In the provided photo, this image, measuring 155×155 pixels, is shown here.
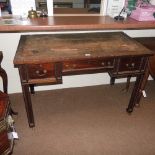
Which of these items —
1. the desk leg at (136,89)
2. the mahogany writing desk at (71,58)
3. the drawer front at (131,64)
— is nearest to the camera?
the mahogany writing desk at (71,58)

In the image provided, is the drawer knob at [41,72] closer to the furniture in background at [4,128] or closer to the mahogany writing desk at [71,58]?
the mahogany writing desk at [71,58]

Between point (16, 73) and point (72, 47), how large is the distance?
0.77 metres

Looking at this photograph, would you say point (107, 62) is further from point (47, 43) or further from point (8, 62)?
point (8, 62)

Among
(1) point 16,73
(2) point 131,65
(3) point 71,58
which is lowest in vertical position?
(1) point 16,73

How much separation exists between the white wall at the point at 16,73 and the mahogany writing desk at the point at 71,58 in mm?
217

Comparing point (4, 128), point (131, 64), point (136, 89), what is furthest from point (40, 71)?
point (136, 89)

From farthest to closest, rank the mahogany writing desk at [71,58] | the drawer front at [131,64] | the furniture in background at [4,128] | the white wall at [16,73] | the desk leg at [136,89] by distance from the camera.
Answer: the white wall at [16,73]
the desk leg at [136,89]
the drawer front at [131,64]
the mahogany writing desk at [71,58]
the furniture in background at [4,128]

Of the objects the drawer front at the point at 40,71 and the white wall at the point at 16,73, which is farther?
the white wall at the point at 16,73

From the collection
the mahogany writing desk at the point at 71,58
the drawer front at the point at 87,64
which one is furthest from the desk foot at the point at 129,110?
the drawer front at the point at 87,64

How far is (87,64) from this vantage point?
4.32 ft

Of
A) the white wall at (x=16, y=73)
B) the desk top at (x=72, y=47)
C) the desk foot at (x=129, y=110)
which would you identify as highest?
the desk top at (x=72, y=47)

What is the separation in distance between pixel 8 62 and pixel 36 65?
668mm

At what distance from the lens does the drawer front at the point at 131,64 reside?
4.51ft

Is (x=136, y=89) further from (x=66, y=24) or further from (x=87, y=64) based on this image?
(x=66, y=24)
